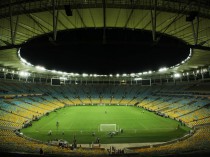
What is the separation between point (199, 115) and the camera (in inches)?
1576

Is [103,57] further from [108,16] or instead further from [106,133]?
[108,16]

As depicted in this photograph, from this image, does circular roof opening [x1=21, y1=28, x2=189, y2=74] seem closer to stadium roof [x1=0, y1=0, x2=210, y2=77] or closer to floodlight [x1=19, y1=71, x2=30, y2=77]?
floodlight [x1=19, y1=71, x2=30, y2=77]

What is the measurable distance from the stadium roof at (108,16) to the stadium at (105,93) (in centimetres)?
9

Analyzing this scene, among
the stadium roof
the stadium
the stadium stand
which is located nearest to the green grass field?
the stadium

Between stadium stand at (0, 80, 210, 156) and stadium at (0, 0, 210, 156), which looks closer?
stadium at (0, 0, 210, 156)

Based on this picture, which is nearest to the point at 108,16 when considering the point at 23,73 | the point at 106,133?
the point at 106,133

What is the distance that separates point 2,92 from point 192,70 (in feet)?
161

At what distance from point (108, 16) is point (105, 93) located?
195 ft

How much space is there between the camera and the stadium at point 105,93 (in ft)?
62.1

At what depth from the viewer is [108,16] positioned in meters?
22.3

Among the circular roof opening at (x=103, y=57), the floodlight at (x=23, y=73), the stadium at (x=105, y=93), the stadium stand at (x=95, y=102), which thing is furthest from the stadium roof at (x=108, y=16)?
the circular roof opening at (x=103, y=57)

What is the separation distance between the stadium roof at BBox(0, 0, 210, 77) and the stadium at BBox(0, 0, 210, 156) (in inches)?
3.5

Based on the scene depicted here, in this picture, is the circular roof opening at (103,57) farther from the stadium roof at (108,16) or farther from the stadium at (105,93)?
the stadium roof at (108,16)

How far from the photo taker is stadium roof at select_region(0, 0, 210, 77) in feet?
58.1
